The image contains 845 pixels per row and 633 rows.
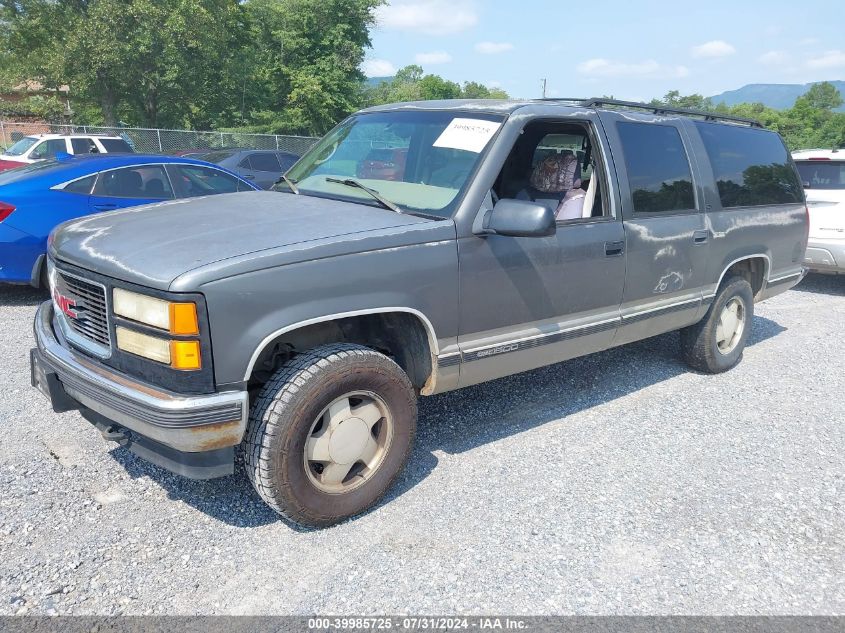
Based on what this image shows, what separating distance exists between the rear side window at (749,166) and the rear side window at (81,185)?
5771 mm

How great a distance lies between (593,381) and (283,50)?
Answer: 3658cm

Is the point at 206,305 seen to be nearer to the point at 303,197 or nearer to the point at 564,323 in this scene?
the point at 303,197

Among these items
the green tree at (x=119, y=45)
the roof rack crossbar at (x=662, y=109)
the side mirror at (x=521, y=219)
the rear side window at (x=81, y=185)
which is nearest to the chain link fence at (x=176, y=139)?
the green tree at (x=119, y=45)

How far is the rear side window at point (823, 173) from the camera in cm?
833

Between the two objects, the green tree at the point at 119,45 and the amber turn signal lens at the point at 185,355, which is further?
the green tree at the point at 119,45

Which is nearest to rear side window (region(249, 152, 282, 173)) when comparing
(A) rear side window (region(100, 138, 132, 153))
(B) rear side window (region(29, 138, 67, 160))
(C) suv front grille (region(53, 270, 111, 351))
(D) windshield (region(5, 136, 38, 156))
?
(A) rear side window (region(100, 138, 132, 153))

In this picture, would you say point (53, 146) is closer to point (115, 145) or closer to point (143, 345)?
point (115, 145)

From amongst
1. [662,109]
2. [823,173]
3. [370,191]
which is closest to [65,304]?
[370,191]

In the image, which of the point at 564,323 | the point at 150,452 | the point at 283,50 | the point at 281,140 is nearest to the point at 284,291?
the point at 150,452

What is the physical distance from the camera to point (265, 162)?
14.2m

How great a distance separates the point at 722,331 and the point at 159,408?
14.6 feet

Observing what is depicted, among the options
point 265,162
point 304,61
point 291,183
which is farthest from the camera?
point 304,61

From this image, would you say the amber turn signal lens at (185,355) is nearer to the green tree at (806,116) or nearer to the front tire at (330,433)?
the front tire at (330,433)

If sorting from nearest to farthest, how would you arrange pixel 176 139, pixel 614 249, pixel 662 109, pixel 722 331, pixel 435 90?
pixel 614 249, pixel 662 109, pixel 722 331, pixel 176 139, pixel 435 90
